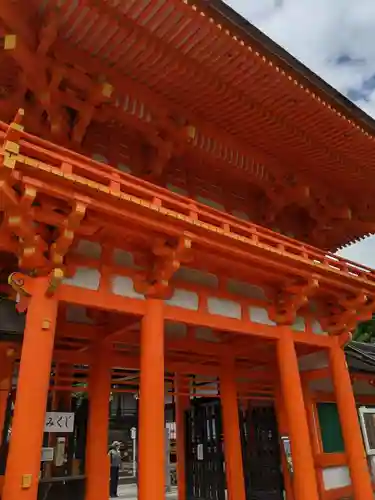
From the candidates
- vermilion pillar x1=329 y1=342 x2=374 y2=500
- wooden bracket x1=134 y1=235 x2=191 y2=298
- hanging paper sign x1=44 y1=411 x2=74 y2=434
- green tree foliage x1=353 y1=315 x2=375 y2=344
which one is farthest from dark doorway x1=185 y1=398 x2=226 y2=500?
green tree foliage x1=353 y1=315 x2=375 y2=344

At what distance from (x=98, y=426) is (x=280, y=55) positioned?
21.4 ft

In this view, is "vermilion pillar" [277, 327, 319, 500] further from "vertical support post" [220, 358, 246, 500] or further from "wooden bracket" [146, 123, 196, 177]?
"wooden bracket" [146, 123, 196, 177]

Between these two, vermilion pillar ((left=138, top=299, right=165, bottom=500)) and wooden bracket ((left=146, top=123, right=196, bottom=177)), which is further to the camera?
wooden bracket ((left=146, top=123, right=196, bottom=177))

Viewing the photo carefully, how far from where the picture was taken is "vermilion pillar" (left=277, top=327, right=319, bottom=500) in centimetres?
630

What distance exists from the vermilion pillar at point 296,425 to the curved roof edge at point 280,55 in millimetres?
4001

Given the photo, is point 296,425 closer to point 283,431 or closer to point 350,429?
point 350,429

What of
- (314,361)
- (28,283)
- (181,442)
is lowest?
(181,442)

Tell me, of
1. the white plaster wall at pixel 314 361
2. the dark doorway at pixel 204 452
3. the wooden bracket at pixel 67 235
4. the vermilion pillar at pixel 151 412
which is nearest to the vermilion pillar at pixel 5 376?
the wooden bracket at pixel 67 235

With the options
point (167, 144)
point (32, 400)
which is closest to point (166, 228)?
point (167, 144)

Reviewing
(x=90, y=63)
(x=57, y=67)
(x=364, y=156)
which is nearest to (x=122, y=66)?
(x=90, y=63)

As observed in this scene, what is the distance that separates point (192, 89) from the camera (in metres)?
6.44

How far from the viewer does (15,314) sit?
567 centimetres

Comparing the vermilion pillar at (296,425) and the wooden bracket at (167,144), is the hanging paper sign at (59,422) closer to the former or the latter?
the vermilion pillar at (296,425)

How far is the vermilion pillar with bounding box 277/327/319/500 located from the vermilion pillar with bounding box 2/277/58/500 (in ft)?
13.2
